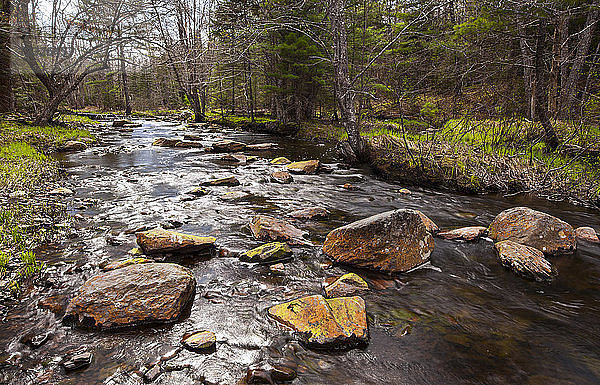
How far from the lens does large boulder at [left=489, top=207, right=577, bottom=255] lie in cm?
397

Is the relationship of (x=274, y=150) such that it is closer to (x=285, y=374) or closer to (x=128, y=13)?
(x=128, y=13)

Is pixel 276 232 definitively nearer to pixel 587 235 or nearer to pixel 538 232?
pixel 538 232

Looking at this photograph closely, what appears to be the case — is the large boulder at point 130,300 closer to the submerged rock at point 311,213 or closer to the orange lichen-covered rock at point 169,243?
the orange lichen-covered rock at point 169,243

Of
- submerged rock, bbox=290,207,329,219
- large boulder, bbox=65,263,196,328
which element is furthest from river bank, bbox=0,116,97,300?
submerged rock, bbox=290,207,329,219

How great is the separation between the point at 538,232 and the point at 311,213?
3.23 m

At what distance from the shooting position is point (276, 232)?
174 inches

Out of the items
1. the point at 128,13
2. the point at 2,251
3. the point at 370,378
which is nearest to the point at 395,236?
the point at 370,378

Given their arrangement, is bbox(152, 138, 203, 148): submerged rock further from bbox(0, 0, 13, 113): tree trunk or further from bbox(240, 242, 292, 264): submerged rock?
bbox(240, 242, 292, 264): submerged rock

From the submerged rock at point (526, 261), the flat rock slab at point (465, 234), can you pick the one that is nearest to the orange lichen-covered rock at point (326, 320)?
the submerged rock at point (526, 261)

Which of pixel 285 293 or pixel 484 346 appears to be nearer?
pixel 484 346

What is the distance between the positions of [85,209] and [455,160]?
303 inches

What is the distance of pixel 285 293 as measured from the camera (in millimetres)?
3176

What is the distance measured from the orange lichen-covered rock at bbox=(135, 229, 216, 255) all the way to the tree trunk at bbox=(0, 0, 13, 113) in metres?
13.9

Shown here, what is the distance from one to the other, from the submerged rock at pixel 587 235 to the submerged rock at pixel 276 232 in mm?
3873
